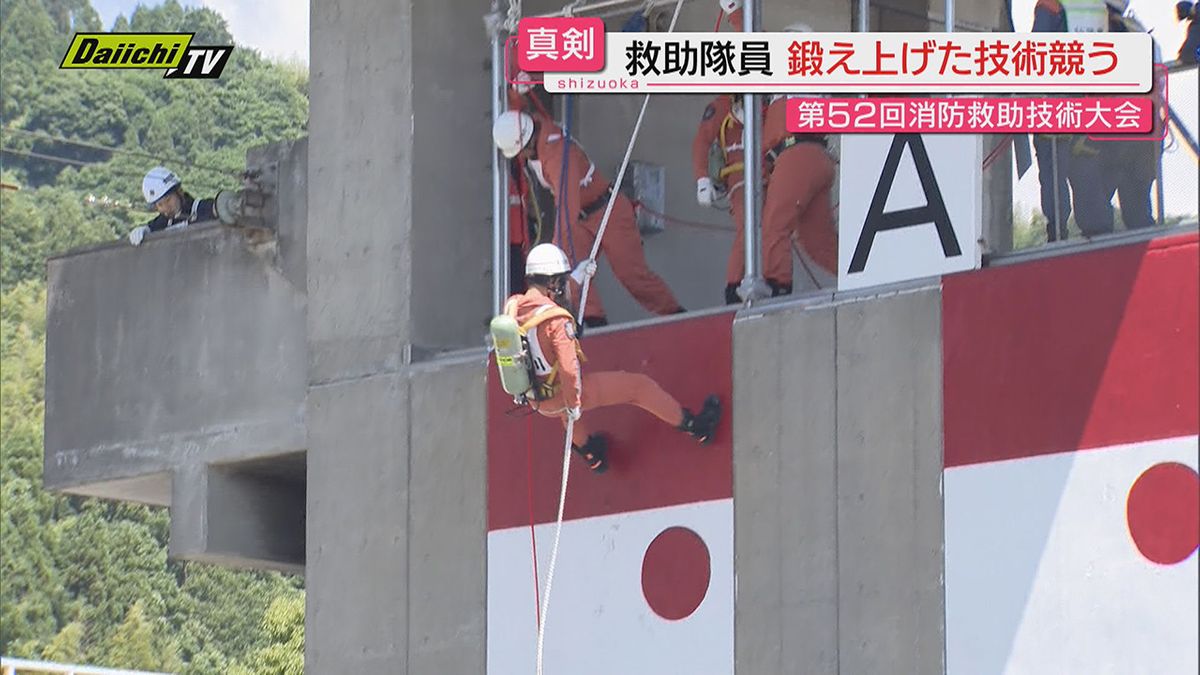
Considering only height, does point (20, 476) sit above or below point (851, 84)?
above

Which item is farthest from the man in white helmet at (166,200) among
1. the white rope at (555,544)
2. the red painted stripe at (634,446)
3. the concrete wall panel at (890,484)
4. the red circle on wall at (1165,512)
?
the red circle on wall at (1165,512)

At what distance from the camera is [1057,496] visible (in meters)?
12.6

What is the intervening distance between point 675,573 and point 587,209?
264 centimetres

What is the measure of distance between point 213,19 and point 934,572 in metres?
61.1

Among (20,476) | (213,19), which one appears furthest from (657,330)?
(213,19)

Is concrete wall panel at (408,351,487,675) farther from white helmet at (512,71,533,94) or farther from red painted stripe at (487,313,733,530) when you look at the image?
white helmet at (512,71,533,94)

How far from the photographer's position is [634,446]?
14.6m

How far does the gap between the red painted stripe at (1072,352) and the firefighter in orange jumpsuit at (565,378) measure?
1645mm

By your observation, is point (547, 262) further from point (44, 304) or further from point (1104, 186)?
point (44, 304)

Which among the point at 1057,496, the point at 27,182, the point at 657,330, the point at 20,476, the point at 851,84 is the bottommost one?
the point at 1057,496

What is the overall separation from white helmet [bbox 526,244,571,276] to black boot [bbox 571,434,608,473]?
1116mm

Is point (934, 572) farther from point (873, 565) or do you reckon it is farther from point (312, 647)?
point (312, 647)

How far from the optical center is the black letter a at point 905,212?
13.4m

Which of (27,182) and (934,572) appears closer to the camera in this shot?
(934,572)
